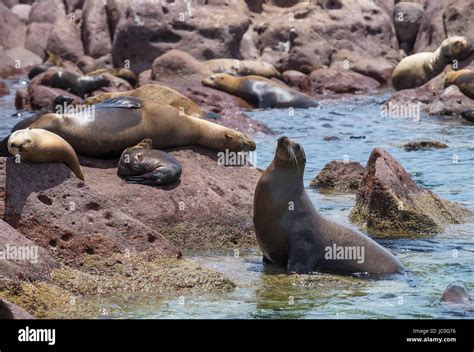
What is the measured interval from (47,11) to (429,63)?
1690 centimetres

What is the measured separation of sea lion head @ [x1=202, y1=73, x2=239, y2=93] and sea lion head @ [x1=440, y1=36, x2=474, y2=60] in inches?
220

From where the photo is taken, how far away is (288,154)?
843 centimetres

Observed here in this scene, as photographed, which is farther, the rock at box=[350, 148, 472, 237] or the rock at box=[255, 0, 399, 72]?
the rock at box=[255, 0, 399, 72]

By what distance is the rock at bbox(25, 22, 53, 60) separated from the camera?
3662 cm

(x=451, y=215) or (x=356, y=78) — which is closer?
(x=451, y=215)

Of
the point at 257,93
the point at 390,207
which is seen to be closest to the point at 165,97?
the point at 390,207

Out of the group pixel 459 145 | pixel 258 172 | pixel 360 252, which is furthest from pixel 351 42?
pixel 360 252

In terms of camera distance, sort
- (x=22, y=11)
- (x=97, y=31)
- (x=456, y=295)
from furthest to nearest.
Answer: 1. (x=22, y=11)
2. (x=97, y=31)
3. (x=456, y=295)

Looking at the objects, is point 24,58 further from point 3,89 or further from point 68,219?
point 68,219

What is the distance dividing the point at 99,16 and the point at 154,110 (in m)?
23.2

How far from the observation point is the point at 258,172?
1095 centimetres

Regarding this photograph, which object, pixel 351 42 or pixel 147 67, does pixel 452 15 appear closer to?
pixel 351 42

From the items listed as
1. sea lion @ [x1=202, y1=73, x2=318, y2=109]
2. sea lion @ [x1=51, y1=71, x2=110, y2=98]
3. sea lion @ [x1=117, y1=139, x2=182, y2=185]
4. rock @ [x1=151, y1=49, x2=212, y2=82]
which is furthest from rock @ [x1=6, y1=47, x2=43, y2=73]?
sea lion @ [x1=117, y1=139, x2=182, y2=185]

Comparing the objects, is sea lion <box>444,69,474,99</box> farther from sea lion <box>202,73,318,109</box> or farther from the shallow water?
the shallow water
